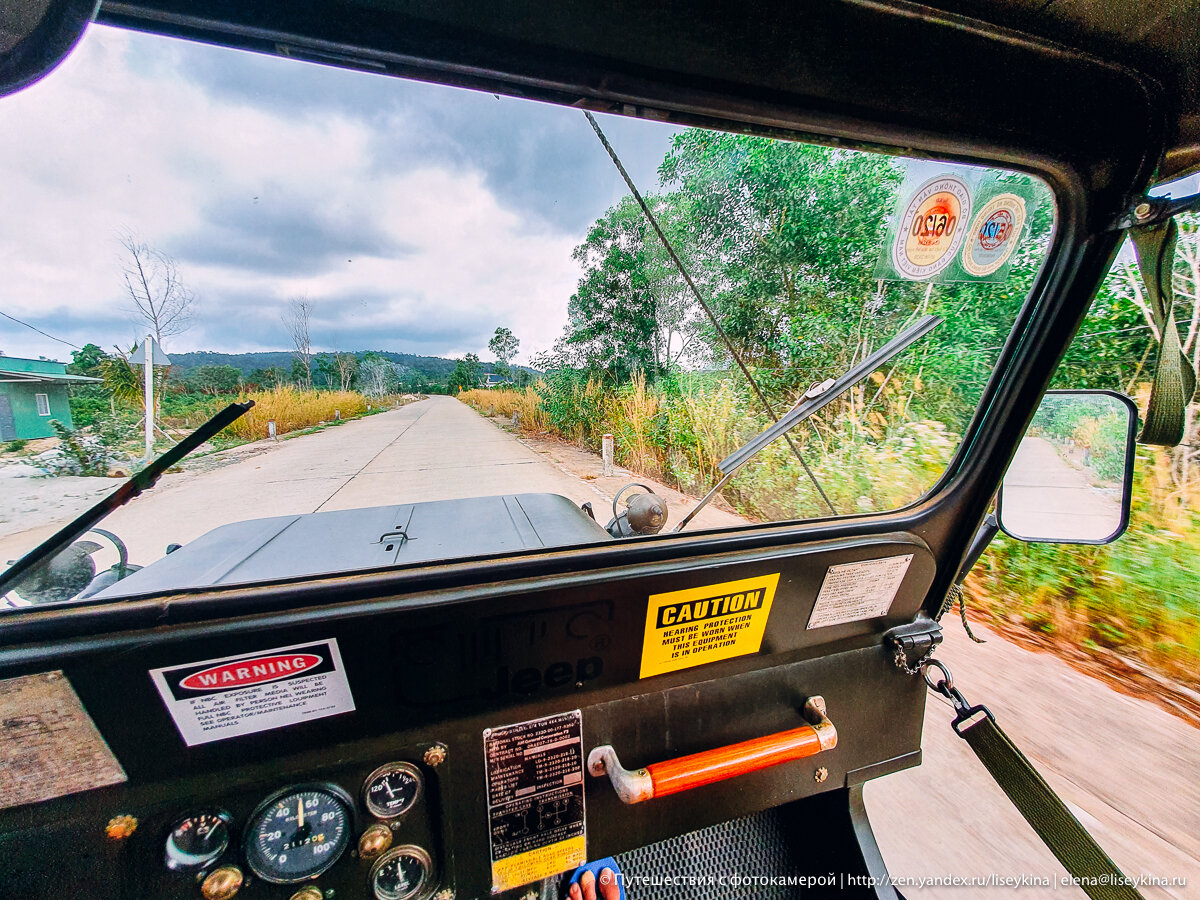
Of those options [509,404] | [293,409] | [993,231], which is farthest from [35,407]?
[993,231]

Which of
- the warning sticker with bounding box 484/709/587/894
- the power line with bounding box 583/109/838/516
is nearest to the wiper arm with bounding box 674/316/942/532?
the power line with bounding box 583/109/838/516

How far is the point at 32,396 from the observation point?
0.60m

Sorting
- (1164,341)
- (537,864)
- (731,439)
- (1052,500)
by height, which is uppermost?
(1164,341)

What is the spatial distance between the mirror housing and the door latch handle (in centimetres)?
134

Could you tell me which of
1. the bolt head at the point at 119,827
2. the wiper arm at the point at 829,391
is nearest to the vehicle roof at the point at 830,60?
the wiper arm at the point at 829,391

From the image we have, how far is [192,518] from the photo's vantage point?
2.90 feet

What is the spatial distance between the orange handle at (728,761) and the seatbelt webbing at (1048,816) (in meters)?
0.53

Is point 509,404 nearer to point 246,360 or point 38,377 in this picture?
point 246,360

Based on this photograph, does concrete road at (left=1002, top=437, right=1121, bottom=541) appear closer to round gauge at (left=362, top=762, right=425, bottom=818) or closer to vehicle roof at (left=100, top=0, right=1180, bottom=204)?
vehicle roof at (left=100, top=0, right=1180, bottom=204)

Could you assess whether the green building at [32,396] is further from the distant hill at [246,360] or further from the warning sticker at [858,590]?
the warning sticker at [858,590]

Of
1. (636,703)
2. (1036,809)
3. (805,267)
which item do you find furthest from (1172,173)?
(636,703)

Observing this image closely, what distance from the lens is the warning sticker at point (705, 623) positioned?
967 mm

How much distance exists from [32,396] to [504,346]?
775 millimetres

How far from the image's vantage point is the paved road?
964 millimetres
